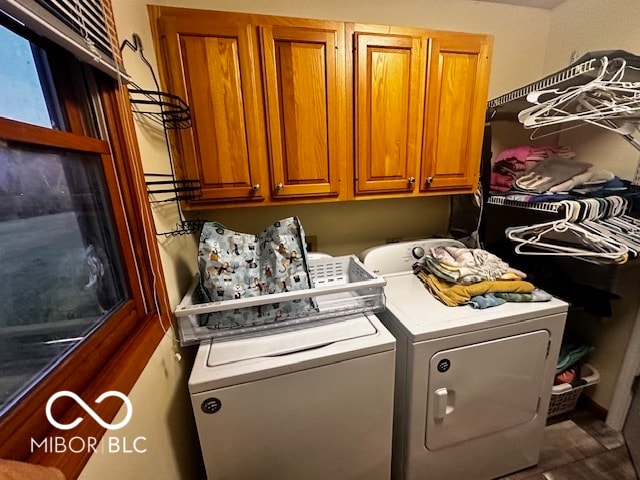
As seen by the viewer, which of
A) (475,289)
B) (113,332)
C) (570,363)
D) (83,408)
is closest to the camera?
(83,408)

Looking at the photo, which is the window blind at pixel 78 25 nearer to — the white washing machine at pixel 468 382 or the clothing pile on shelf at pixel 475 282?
the white washing machine at pixel 468 382

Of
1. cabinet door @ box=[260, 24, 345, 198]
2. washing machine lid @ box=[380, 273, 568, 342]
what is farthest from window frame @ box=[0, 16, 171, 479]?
washing machine lid @ box=[380, 273, 568, 342]

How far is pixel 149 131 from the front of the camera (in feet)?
3.28

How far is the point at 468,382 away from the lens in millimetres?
1148

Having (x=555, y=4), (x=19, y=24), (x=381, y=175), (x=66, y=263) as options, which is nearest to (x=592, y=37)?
(x=555, y=4)

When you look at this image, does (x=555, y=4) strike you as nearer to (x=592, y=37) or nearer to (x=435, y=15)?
(x=592, y=37)

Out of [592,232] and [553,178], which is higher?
[553,178]

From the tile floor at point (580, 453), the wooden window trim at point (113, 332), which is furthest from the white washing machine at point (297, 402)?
the tile floor at point (580, 453)

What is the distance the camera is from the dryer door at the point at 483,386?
112 centimetres

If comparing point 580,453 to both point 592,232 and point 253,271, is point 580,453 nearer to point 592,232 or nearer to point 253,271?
point 592,232

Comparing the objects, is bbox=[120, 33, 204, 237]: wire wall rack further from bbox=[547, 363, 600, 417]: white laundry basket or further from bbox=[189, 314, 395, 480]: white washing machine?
bbox=[547, 363, 600, 417]: white laundry basket

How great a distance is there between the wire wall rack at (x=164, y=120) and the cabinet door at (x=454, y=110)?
1.17 meters

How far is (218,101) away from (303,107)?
376mm

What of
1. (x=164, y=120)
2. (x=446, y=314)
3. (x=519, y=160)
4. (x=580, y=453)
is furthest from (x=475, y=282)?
(x=164, y=120)
